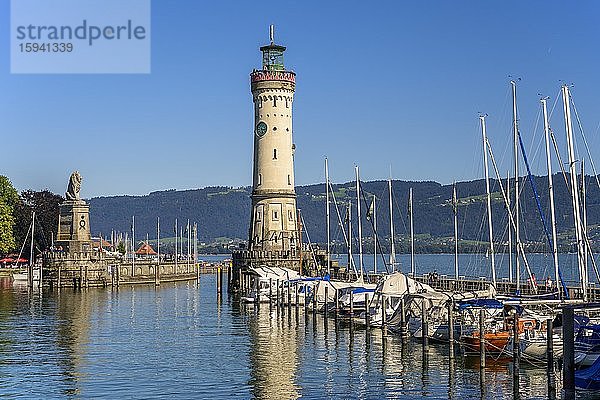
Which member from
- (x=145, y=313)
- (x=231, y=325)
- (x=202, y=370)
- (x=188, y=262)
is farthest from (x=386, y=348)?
(x=188, y=262)

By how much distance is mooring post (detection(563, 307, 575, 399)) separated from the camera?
111 ft

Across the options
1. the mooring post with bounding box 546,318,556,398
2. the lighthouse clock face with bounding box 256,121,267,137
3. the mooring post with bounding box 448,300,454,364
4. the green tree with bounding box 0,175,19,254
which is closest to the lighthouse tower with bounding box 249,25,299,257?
the lighthouse clock face with bounding box 256,121,267,137

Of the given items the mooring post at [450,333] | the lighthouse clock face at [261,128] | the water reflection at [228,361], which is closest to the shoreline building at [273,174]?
the lighthouse clock face at [261,128]

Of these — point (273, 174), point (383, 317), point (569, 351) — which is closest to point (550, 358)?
point (569, 351)

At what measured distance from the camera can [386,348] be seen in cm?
5403

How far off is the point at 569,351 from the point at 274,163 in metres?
68.6

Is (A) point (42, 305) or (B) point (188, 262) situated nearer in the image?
(A) point (42, 305)

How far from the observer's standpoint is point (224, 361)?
51.8m

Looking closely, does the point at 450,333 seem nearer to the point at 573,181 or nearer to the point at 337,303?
the point at 573,181

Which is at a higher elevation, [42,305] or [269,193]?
[269,193]

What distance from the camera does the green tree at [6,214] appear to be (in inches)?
4983

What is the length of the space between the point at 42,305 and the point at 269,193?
2570 cm

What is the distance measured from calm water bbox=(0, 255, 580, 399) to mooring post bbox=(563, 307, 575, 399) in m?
5.19

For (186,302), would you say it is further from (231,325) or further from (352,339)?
(352,339)
